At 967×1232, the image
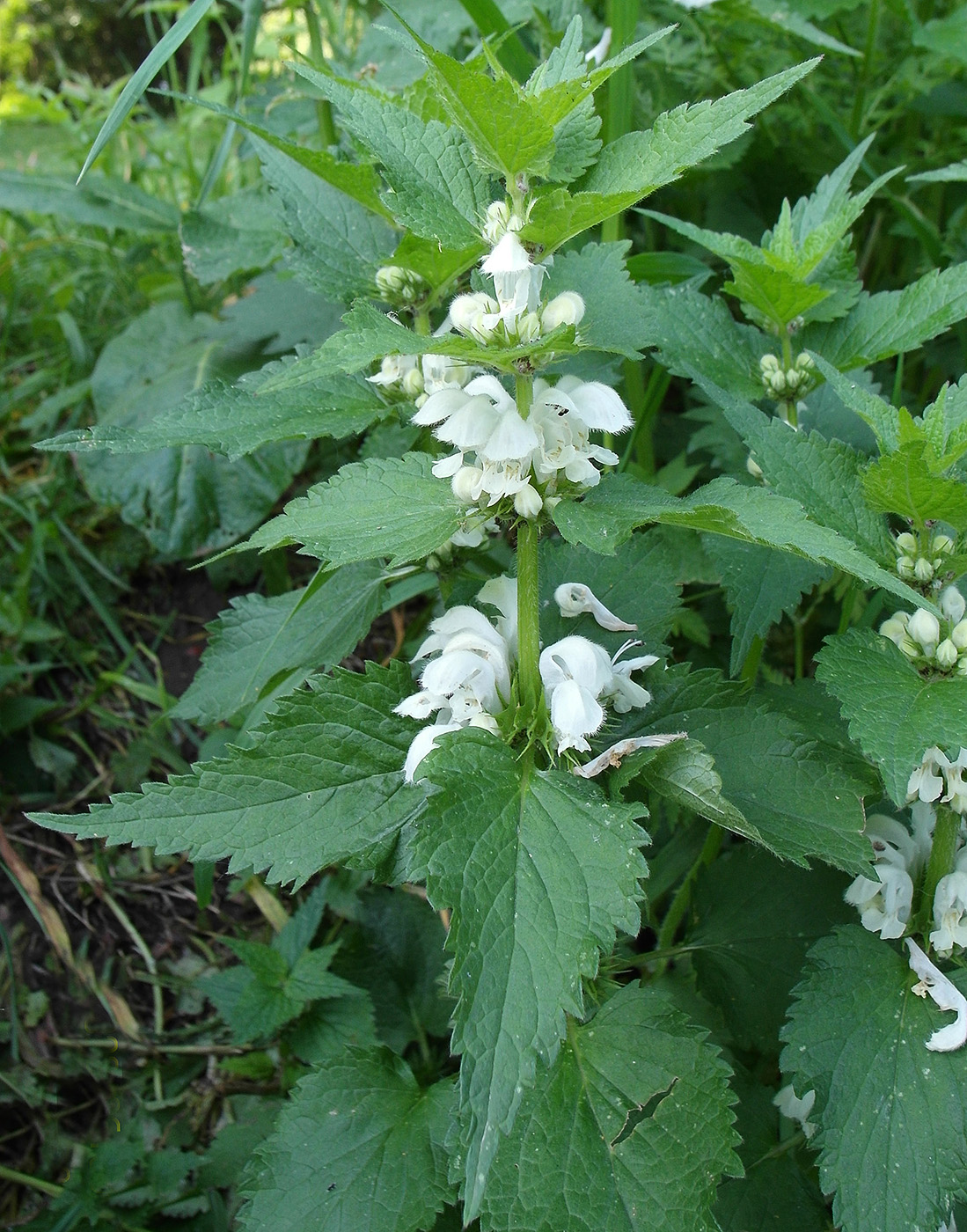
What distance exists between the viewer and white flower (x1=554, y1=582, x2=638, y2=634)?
3.91 ft

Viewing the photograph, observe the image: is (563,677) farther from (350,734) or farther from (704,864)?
(704,864)

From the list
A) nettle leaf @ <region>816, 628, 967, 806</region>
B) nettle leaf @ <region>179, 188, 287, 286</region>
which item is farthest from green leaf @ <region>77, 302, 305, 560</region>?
nettle leaf @ <region>816, 628, 967, 806</region>

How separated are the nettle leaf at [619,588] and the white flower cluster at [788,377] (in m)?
0.36

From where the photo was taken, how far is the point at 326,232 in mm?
1429

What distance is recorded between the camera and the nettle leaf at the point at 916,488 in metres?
1.03

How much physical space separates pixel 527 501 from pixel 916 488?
0.43m

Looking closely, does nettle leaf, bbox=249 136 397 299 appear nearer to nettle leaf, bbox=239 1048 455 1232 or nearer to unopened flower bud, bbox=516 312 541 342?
unopened flower bud, bbox=516 312 541 342

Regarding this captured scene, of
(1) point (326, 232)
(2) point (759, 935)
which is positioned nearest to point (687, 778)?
(2) point (759, 935)

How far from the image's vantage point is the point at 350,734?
3.65ft

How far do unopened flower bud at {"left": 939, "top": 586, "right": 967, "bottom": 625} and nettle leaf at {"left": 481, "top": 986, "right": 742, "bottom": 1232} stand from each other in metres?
0.55

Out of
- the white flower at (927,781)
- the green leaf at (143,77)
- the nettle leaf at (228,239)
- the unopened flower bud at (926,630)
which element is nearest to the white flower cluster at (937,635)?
the unopened flower bud at (926,630)

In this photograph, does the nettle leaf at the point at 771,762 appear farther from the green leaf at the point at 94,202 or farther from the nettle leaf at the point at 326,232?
the green leaf at the point at 94,202

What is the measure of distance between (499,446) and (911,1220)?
89cm

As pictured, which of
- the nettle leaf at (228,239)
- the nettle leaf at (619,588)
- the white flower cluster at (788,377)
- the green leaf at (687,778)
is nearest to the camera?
the green leaf at (687,778)
